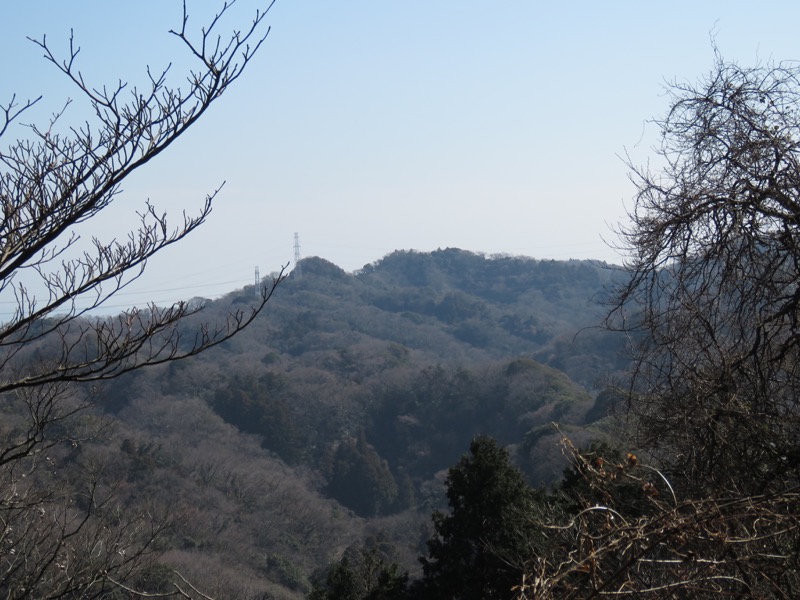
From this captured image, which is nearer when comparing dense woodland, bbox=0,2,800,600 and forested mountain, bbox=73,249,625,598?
dense woodland, bbox=0,2,800,600

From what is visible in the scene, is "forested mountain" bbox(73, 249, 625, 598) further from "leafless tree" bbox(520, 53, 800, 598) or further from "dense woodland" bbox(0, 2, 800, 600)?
"leafless tree" bbox(520, 53, 800, 598)

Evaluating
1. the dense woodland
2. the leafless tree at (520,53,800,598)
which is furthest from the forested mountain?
the leafless tree at (520,53,800,598)

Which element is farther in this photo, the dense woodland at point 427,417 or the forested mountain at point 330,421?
the forested mountain at point 330,421

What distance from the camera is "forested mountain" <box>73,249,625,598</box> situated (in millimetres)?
35312

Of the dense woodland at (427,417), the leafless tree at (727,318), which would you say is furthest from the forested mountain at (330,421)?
the leafless tree at (727,318)

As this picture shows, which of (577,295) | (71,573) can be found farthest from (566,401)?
(577,295)

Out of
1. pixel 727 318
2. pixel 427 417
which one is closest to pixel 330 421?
pixel 427 417

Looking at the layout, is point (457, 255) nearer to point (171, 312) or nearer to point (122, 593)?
point (122, 593)

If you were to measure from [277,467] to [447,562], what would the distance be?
3422 cm

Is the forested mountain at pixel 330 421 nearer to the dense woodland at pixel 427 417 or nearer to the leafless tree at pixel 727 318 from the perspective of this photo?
the dense woodland at pixel 427 417

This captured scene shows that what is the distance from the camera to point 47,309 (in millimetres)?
4328

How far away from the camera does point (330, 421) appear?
173 feet

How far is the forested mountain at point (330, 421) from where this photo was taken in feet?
116

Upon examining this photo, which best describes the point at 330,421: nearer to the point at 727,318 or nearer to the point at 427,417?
the point at 427,417
